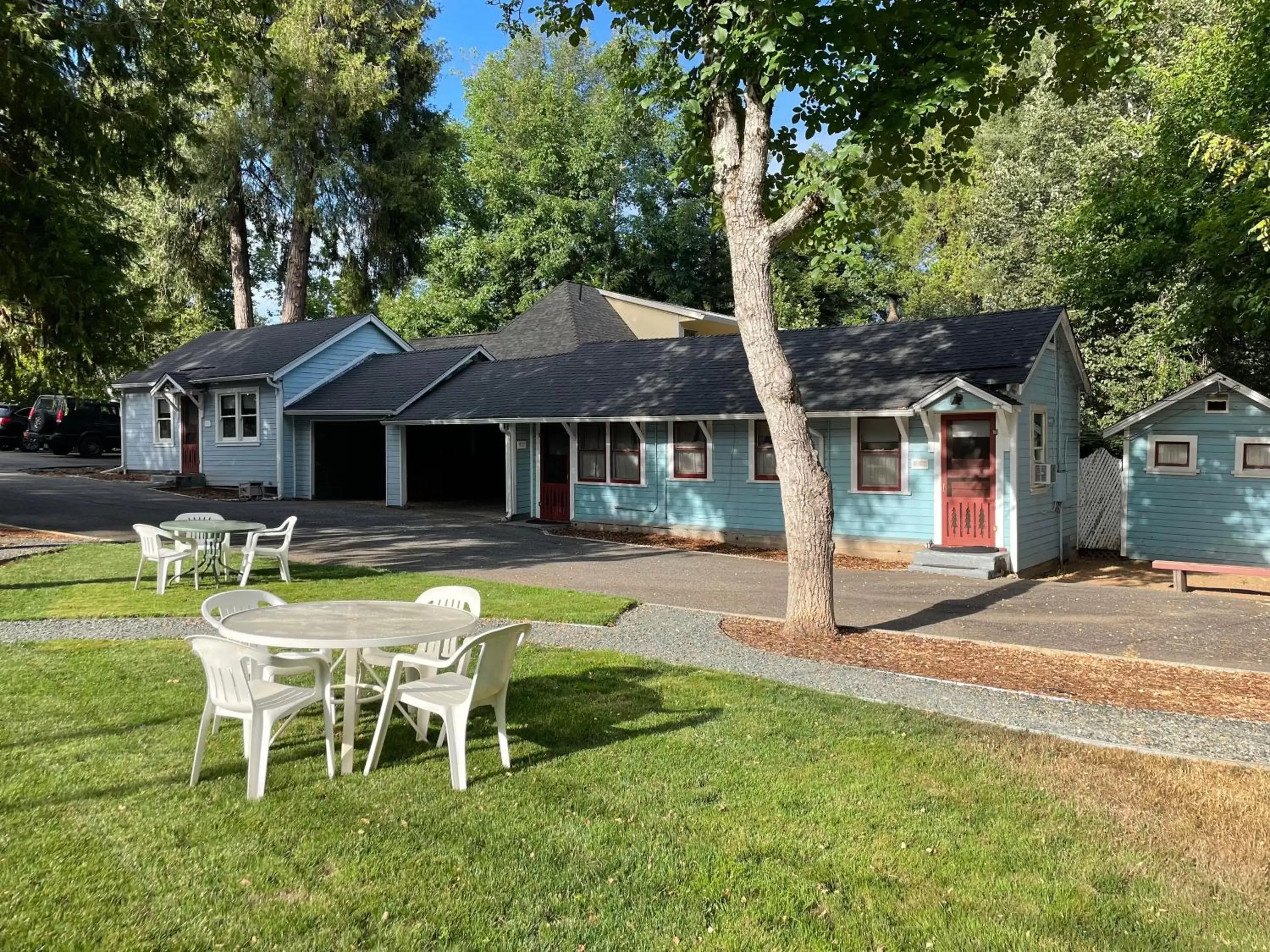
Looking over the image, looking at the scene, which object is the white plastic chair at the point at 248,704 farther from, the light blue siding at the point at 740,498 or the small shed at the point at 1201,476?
the small shed at the point at 1201,476

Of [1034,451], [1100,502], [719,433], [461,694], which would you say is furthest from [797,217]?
[1100,502]

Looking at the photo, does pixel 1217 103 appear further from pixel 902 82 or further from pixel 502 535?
pixel 502 535

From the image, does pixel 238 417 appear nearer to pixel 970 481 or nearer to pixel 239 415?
pixel 239 415

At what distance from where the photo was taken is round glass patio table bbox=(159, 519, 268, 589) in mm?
11602

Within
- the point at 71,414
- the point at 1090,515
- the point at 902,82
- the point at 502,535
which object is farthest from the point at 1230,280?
the point at 71,414

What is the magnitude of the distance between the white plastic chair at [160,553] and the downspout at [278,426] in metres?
14.5

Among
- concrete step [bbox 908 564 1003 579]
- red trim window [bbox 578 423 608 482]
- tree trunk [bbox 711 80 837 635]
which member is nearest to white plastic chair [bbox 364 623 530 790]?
tree trunk [bbox 711 80 837 635]

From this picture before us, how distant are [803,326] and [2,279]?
111 feet

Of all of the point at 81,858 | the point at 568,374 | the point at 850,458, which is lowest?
the point at 81,858

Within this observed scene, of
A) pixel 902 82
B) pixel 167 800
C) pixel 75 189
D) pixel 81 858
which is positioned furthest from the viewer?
pixel 75 189

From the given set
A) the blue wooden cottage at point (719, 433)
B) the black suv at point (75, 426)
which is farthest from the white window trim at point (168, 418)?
the black suv at point (75, 426)

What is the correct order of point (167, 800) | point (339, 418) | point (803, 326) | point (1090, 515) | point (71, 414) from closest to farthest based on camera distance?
1. point (167, 800)
2. point (1090, 515)
3. point (339, 418)
4. point (71, 414)
5. point (803, 326)

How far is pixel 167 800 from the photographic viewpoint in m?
4.64

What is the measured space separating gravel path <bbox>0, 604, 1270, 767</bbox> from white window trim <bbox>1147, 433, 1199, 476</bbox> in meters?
12.7
